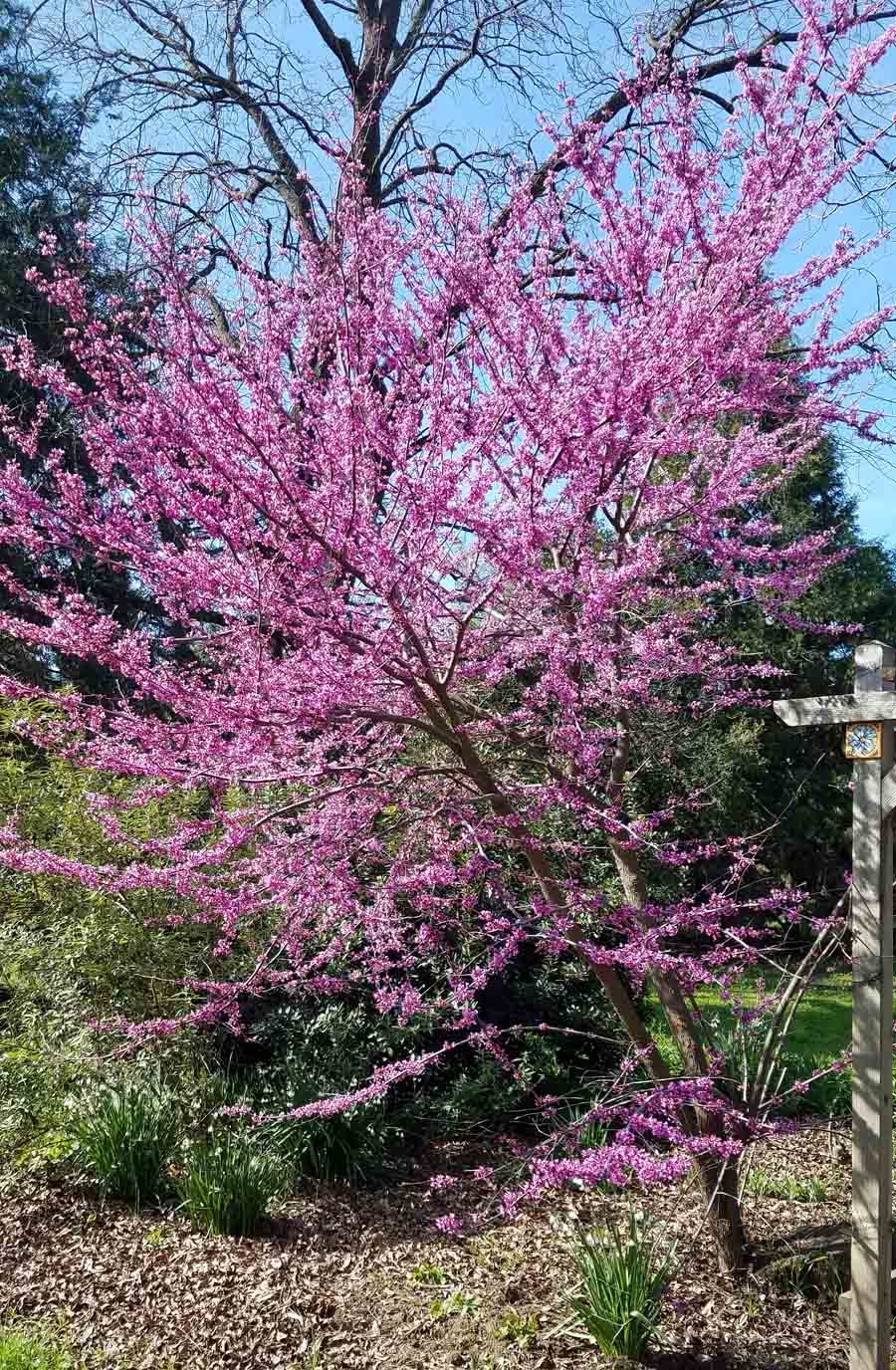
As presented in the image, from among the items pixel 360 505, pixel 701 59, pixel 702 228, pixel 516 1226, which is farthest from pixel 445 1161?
pixel 701 59

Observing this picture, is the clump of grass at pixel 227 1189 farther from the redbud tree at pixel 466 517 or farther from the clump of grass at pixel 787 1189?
the clump of grass at pixel 787 1189

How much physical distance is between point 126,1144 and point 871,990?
10.6ft

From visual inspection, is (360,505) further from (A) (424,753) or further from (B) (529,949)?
(B) (529,949)

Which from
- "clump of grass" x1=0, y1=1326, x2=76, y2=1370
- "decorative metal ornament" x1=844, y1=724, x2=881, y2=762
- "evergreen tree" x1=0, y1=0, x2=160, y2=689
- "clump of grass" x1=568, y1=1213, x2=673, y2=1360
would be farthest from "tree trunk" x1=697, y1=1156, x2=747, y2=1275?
"evergreen tree" x1=0, y1=0, x2=160, y2=689

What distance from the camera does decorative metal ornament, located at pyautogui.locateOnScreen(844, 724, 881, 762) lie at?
322 cm

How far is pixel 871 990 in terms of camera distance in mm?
3201

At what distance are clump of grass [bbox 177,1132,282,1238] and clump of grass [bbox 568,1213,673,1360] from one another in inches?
59.5

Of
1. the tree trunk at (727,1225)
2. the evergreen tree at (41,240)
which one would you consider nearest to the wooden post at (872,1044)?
the tree trunk at (727,1225)

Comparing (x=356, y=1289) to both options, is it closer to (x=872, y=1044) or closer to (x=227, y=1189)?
(x=227, y=1189)

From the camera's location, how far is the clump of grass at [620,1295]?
10.3 ft

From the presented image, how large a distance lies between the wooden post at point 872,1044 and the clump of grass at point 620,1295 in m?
0.59

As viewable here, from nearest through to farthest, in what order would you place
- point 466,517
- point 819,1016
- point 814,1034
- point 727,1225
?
point 466,517 → point 727,1225 → point 814,1034 → point 819,1016

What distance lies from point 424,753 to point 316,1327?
8.10 ft

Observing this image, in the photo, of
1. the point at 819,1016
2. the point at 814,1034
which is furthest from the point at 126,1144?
the point at 819,1016
